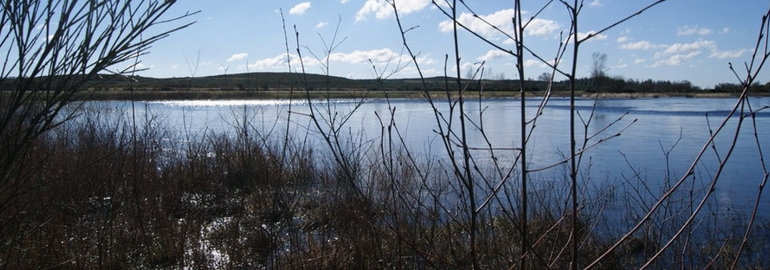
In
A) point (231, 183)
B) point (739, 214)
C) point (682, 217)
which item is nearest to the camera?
point (682, 217)

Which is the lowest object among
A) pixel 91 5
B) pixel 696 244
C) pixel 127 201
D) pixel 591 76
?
pixel 696 244

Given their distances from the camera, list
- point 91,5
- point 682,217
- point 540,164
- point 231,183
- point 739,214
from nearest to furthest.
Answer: point 91,5, point 682,217, point 739,214, point 231,183, point 540,164

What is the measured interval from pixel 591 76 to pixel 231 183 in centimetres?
753

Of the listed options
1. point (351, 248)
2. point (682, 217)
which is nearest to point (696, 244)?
point (682, 217)

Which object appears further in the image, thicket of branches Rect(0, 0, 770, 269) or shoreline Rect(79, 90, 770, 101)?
shoreline Rect(79, 90, 770, 101)

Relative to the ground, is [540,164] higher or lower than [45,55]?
lower

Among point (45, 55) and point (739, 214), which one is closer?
point (45, 55)

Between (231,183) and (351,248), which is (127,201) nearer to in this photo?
(351,248)

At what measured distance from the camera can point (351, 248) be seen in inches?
172

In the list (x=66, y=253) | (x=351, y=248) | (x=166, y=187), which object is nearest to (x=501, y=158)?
(x=166, y=187)

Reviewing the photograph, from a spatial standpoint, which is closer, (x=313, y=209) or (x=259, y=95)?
(x=259, y=95)

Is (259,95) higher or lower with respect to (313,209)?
higher

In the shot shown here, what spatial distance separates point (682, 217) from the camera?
577 cm

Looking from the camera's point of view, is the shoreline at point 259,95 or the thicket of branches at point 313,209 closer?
the thicket of branches at point 313,209
